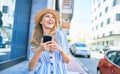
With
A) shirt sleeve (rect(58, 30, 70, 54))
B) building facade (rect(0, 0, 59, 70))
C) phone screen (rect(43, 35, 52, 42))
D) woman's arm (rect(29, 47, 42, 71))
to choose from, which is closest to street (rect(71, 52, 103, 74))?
building facade (rect(0, 0, 59, 70))

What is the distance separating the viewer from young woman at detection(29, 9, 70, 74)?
2.39m

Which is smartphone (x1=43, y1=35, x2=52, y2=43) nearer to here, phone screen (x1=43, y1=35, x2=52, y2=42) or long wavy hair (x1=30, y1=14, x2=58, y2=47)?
phone screen (x1=43, y1=35, x2=52, y2=42)

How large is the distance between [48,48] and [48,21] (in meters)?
0.32

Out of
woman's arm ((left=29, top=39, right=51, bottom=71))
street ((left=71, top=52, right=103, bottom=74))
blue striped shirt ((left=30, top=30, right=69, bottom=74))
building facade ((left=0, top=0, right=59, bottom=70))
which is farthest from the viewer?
street ((left=71, top=52, right=103, bottom=74))

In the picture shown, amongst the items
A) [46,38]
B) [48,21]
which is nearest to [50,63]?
[46,38]

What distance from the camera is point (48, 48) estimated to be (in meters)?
2.35

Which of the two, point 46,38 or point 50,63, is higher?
point 46,38

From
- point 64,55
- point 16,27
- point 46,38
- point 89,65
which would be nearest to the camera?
point 46,38

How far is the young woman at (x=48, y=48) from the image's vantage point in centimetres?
239

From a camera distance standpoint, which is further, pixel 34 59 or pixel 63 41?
pixel 63 41

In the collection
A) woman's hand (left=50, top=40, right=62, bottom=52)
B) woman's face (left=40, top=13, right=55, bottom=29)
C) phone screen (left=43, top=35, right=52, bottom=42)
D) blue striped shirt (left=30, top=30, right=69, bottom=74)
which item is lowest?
blue striped shirt (left=30, top=30, right=69, bottom=74)

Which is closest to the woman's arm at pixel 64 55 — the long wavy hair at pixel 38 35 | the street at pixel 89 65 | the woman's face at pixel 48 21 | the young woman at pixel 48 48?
the young woman at pixel 48 48

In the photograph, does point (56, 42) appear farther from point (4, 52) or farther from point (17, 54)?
point (17, 54)

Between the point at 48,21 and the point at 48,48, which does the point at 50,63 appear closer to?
the point at 48,48
